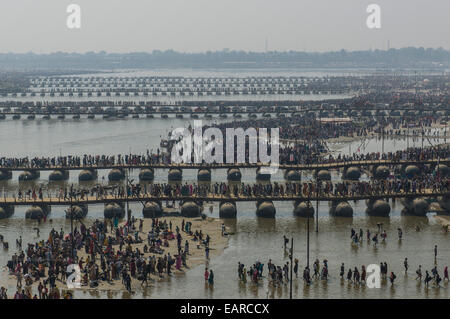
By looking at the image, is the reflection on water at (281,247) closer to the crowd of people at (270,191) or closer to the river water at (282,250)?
the river water at (282,250)

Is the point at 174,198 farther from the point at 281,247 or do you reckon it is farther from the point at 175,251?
the point at 281,247

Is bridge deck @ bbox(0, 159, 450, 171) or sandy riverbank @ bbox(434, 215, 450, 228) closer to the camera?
sandy riverbank @ bbox(434, 215, 450, 228)

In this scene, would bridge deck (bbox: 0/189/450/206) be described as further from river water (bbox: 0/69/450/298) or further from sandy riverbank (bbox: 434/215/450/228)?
sandy riverbank (bbox: 434/215/450/228)

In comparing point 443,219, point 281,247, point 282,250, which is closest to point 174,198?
point 281,247

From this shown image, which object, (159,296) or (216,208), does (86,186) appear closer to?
(216,208)

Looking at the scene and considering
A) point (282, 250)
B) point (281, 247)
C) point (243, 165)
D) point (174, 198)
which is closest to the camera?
point (282, 250)

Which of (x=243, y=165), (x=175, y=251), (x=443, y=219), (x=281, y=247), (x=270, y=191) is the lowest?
(x=281, y=247)

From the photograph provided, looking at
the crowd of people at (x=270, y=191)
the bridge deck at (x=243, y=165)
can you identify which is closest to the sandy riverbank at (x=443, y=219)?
the crowd of people at (x=270, y=191)

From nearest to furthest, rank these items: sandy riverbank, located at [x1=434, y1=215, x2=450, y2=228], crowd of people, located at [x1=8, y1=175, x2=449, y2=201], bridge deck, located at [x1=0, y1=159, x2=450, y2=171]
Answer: sandy riverbank, located at [x1=434, y1=215, x2=450, y2=228], crowd of people, located at [x1=8, y1=175, x2=449, y2=201], bridge deck, located at [x1=0, y1=159, x2=450, y2=171]

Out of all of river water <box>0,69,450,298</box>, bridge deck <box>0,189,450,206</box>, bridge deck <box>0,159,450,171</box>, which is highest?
bridge deck <box>0,159,450,171</box>

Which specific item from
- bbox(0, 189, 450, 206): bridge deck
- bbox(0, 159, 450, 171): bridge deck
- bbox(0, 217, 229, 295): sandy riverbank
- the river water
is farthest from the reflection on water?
bbox(0, 159, 450, 171): bridge deck

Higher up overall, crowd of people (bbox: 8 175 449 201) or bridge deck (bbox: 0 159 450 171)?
bridge deck (bbox: 0 159 450 171)
